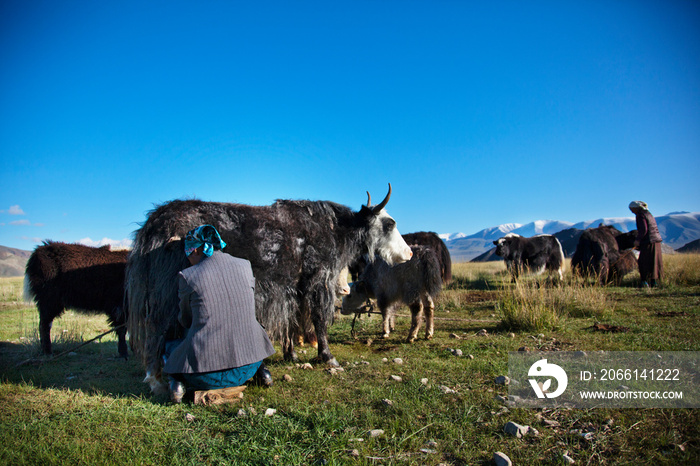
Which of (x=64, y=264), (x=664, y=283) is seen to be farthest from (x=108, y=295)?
(x=664, y=283)

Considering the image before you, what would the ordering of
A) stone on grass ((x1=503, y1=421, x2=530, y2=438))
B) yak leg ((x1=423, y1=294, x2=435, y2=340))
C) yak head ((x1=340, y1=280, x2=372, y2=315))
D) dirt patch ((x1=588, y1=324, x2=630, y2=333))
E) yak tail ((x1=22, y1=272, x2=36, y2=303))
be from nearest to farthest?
stone on grass ((x1=503, y1=421, x2=530, y2=438))
dirt patch ((x1=588, y1=324, x2=630, y2=333))
yak tail ((x1=22, y1=272, x2=36, y2=303))
yak leg ((x1=423, y1=294, x2=435, y2=340))
yak head ((x1=340, y1=280, x2=372, y2=315))

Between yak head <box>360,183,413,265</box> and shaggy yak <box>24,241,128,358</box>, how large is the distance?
14.4ft

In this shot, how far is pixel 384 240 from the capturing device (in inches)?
247

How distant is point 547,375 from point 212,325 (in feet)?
11.6

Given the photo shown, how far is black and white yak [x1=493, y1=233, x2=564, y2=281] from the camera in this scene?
15.1 meters

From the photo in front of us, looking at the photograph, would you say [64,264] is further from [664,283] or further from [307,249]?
[664,283]

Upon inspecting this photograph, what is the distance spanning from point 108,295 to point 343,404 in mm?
5323

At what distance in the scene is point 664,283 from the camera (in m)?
11.0

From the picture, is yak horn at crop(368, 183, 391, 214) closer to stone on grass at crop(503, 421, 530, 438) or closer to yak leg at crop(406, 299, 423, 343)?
yak leg at crop(406, 299, 423, 343)

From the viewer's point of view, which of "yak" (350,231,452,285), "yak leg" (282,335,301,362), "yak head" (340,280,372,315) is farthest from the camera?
"yak" (350,231,452,285)

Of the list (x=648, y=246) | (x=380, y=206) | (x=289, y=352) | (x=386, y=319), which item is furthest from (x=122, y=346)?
(x=648, y=246)

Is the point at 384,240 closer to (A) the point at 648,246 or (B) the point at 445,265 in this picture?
(B) the point at 445,265

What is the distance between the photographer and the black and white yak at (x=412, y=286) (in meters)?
6.76

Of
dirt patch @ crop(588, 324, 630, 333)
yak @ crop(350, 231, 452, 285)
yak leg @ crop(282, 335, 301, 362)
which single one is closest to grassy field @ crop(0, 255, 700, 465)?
dirt patch @ crop(588, 324, 630, 333)
